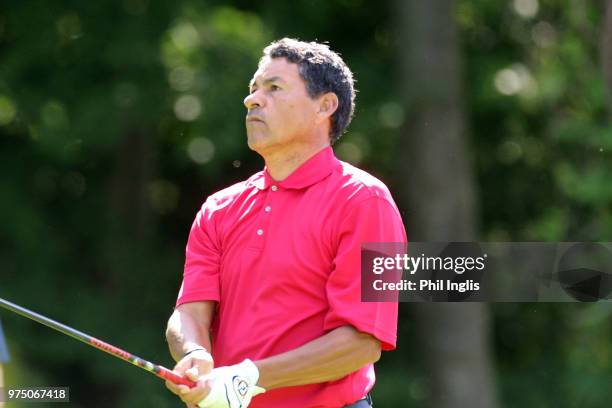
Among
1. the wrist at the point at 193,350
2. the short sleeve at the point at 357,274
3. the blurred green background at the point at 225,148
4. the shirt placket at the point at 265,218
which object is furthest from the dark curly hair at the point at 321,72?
the blurred green background at the point at 225,148

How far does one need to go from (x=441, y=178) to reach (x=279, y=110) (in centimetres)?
535

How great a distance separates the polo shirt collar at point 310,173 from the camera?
3.18m

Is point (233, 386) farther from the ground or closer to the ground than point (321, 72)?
closer to the ground

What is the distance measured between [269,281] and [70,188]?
6.75 meters

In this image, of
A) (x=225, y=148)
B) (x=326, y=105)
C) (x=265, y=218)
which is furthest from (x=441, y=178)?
(x=265, y=218)

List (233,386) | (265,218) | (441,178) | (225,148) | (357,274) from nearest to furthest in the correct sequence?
1. (233,386)
2. (357,274)
3. (265,218)
4. (225,148)
5. (441,178)

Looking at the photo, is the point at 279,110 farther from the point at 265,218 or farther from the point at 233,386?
the point at 233,386

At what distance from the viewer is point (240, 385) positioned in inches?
114

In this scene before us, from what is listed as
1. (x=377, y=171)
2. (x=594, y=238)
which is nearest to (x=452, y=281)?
(x=594, y=238)

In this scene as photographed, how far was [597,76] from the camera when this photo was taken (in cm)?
798

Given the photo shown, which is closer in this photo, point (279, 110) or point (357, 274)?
point (357, 274)

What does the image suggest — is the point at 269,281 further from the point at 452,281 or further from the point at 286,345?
the point at 452,281

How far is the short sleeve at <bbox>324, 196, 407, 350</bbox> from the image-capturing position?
300 centimetres

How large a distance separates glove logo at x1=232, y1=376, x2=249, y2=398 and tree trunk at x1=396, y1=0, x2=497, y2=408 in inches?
218
